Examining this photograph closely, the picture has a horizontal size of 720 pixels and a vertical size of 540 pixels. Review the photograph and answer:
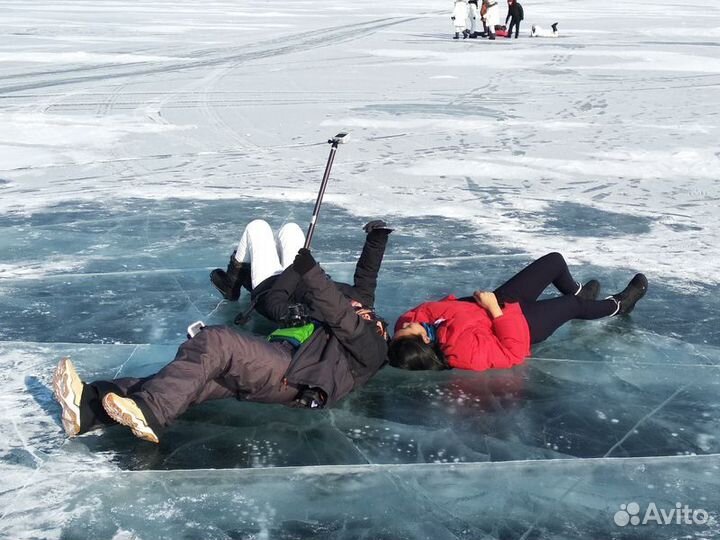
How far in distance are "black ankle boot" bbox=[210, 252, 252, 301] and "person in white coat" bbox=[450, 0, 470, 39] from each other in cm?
2144

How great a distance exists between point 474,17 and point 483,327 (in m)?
23.5

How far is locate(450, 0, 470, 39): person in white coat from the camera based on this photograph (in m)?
26.3

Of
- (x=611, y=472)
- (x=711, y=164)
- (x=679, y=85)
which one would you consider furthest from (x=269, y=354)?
(x=679, y=85)

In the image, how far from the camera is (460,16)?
26.5 meters

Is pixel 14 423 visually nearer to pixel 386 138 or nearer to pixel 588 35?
pixel 386 138

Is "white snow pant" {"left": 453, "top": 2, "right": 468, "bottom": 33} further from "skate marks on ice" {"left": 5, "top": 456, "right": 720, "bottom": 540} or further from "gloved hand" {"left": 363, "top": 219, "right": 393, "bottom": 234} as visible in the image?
"skate marks on ice" {"left": 5, "top": 456, "right": 720, "bottom": 540}

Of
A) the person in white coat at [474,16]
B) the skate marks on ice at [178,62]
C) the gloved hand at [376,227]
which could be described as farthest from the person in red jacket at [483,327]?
the person in white coat at [474,16]

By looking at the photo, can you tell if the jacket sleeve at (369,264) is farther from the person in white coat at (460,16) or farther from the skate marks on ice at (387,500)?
the person in white coat at (460,16)

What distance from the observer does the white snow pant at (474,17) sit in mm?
27117

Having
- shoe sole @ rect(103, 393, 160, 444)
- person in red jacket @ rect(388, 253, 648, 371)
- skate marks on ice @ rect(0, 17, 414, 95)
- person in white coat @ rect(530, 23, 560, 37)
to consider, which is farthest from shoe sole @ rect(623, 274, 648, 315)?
person in white coat @ rect(530, 23, 560, 37)

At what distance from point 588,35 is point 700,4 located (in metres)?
20.2

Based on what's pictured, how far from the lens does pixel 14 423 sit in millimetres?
4430

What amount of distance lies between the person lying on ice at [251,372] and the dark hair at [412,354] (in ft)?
0.27

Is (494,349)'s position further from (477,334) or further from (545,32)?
(545,32)
